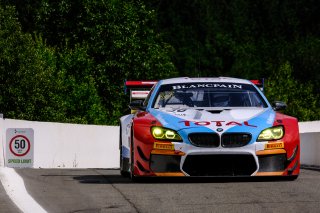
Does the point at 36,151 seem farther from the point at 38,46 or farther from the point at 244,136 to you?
the point at 38,46

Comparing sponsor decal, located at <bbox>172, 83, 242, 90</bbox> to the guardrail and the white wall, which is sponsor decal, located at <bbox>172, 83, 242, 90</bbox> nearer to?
the guardrail

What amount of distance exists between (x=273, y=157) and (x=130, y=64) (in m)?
53.6

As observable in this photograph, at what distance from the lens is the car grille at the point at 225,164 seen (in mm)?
12594

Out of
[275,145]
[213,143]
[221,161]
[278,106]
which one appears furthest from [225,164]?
[278,106]

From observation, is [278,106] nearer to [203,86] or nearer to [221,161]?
[203,86]

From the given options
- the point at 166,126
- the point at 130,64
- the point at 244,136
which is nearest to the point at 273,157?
the point at 244,136

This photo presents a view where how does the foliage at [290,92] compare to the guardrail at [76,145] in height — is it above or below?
below

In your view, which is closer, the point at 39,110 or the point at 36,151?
the point at 36,151

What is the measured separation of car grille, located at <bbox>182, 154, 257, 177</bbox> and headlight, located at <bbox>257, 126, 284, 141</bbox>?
30 cm

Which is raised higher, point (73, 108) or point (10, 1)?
point (10, 1)

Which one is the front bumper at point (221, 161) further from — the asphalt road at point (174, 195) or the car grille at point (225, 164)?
the asphalt road at point (174, 195)

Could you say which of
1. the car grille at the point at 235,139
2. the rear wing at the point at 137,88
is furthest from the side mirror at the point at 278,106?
the rear wing at the point at 137,88

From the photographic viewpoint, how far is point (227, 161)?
1261cm

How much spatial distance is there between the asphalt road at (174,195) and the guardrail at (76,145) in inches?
288
